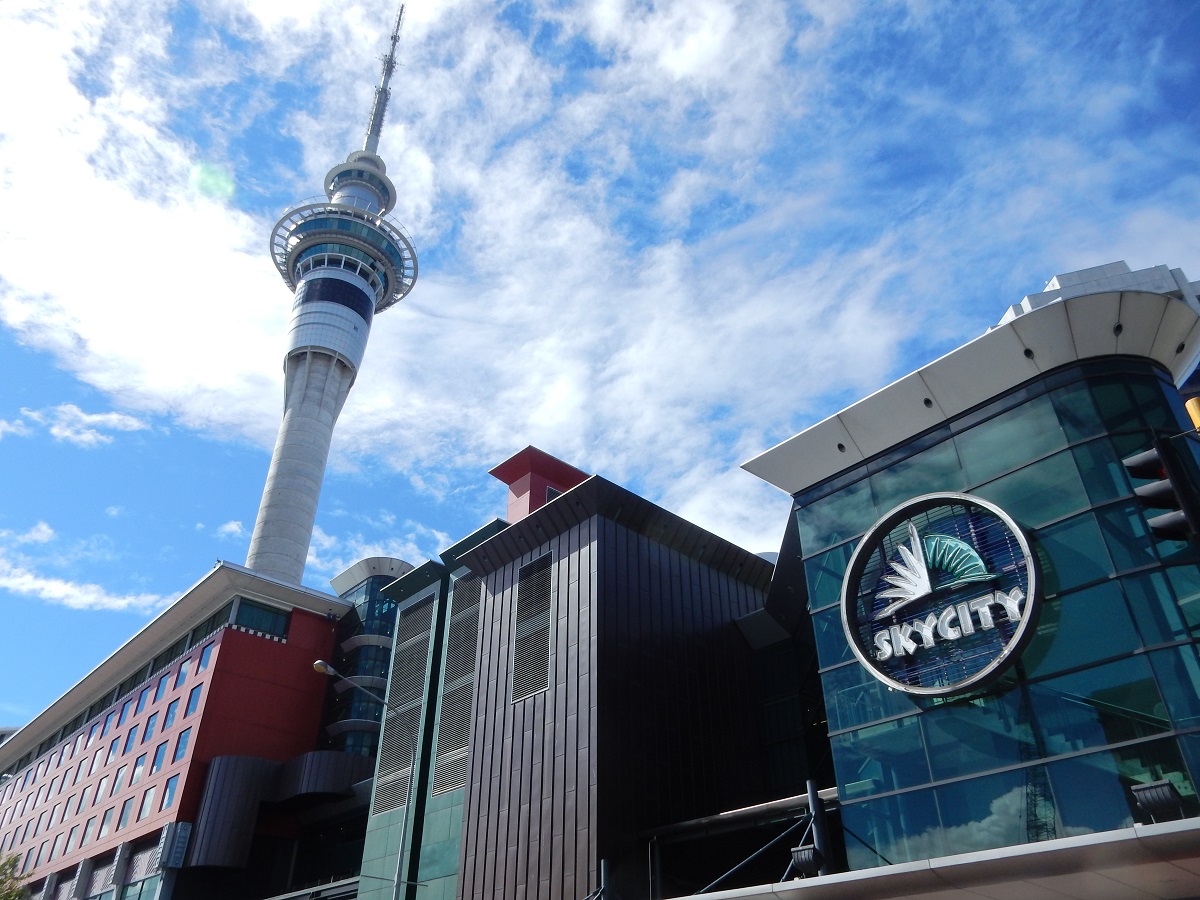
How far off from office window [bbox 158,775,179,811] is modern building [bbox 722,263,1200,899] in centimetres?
4109

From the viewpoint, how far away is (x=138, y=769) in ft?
194

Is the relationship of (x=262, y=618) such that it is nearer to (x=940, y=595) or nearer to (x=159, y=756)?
(x=159, y=756)

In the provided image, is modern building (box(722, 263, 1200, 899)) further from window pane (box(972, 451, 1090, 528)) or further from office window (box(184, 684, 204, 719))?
office window (box(184, 684, 204, 719))

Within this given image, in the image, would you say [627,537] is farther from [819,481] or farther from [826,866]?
[826,866]

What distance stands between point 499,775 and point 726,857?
26.0 feet

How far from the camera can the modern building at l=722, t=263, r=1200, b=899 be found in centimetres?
1870

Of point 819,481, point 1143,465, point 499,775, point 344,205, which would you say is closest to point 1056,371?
point 819,481

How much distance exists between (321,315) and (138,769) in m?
61.4

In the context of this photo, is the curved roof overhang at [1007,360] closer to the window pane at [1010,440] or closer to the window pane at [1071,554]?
the window pane at [1010,440]

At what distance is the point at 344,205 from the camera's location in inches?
4702

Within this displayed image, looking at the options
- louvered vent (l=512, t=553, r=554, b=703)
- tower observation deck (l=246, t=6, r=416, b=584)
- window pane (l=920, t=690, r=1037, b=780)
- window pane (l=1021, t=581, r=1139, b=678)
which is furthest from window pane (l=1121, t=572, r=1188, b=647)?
tower observation deck (l=246, t=6, r=416, b=584)

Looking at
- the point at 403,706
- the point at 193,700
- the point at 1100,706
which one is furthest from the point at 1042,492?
the point at 193,700

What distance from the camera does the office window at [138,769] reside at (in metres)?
58.6

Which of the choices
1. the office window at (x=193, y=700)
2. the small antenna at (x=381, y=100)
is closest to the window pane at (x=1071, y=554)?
the office window at (x=193, y=700)
